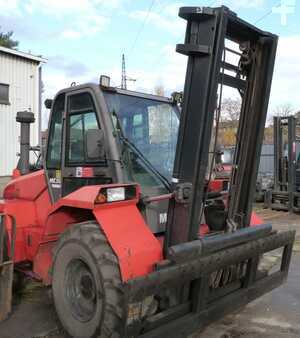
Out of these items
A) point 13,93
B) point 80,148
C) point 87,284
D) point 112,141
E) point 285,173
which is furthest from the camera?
point 13,93

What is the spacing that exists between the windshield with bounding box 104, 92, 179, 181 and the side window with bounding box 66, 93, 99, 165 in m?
0.21

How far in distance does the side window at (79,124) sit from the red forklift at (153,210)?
0.01m

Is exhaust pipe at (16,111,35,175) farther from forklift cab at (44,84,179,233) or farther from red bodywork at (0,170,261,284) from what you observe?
forklift cab at (44,84,179,233)

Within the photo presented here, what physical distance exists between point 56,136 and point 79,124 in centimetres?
57

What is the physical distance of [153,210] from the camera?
13.3 ft

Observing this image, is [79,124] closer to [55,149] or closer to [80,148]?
[80,148]

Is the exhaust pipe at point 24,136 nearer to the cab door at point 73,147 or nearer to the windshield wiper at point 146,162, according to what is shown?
the cab door at point 73,147

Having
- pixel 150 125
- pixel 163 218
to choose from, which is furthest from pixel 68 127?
pixel 163 218

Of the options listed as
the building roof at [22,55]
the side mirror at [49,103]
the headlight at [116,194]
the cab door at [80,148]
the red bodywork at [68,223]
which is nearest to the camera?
the red bodywork at [68,223]

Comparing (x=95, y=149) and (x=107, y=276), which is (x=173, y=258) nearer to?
(x=107, y=276)

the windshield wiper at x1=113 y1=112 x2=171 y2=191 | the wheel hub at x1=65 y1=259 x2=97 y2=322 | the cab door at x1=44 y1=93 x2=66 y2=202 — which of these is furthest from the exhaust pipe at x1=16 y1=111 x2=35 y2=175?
the wheel hub at x1=65 y1=259 x2=97 y2=322

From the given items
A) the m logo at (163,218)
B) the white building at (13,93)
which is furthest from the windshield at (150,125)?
the white building at (13,93)

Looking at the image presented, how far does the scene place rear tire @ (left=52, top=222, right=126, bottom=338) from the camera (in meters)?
Answer: 3.38

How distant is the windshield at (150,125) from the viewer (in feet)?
14.5
